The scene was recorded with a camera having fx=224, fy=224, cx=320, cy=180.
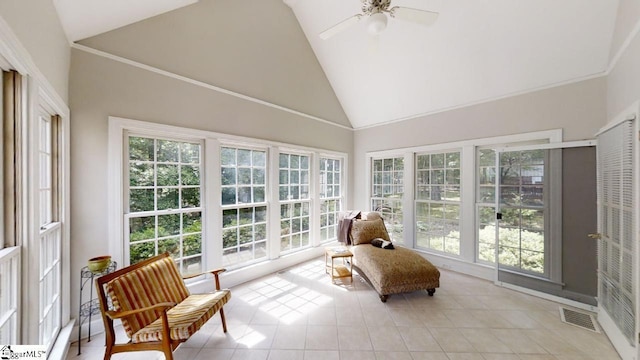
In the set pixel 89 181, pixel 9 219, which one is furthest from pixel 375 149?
pixel 9 219

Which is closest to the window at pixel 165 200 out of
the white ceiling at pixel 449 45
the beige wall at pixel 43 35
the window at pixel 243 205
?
the window at pixel 243 205

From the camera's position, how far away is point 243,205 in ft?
11.2

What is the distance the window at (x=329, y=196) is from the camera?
4.71m

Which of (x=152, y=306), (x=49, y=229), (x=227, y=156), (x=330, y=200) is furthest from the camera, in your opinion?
(x=330, y=200)

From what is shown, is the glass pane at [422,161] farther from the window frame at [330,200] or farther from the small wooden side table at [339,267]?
the small wooden side table at [339,267]

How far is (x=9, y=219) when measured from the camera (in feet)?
4.27

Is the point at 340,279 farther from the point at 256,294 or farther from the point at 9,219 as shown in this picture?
the point at 9,219

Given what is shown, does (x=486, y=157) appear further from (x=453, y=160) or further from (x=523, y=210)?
(x=523, y=210)

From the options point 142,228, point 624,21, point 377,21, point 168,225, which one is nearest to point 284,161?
point 168,225

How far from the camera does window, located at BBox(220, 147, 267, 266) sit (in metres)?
3.26

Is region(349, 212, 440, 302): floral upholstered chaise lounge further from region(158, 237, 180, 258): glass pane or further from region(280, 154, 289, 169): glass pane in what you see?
region(158, 237, 180, 258): glass pane

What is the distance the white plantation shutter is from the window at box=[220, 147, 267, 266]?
398cm

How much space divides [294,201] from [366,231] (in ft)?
4.60

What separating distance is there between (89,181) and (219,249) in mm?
1570
